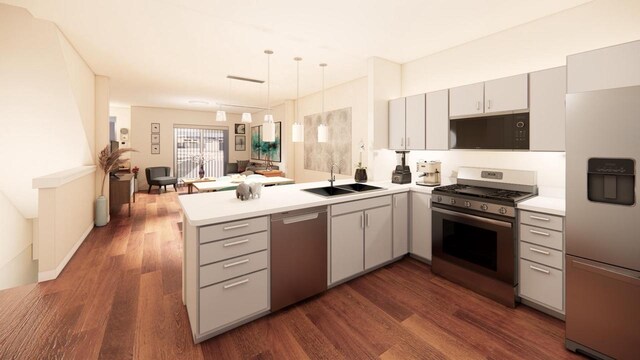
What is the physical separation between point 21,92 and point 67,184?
1232 millimetres

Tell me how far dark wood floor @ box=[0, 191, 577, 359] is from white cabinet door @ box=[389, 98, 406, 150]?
1.65 m

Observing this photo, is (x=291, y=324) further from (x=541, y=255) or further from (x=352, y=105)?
(x=352, y=105)

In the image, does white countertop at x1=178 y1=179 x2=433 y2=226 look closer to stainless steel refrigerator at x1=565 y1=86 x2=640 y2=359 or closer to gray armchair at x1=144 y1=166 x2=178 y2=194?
stainless steel refrigerator at x1=565 y1=86 x2=640 y2=359

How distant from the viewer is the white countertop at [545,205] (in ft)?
6.94

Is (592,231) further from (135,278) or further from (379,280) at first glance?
(135,278)

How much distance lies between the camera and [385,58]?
3.88 m

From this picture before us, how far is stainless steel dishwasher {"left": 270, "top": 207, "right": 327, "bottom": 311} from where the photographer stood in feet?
7.18

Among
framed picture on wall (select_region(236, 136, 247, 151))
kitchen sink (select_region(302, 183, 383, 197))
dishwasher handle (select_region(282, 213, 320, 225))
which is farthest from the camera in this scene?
framed picture on wall (select_region(236, 136, 247, 151))

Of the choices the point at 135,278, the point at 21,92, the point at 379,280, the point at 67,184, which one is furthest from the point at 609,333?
the point at 21,92

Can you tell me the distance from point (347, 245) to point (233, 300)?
1170 mm

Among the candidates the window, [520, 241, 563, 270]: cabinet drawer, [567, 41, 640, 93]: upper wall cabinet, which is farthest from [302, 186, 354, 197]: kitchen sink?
the window

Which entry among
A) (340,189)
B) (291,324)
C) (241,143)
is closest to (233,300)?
(291,324)

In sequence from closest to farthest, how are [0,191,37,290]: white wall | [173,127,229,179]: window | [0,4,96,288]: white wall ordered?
[0,4,96,288]: white wall → [0,191,37,290]: white wall → [173,127,229,179]: window

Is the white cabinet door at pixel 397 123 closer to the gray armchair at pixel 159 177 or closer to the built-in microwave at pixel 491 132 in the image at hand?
the built-in microwave at pixel 491 132
